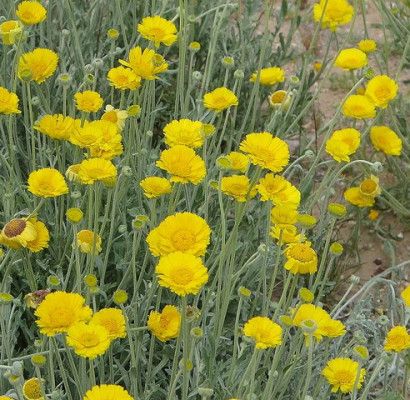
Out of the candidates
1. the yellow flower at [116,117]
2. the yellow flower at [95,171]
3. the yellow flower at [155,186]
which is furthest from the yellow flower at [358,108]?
the yellow flower at [95,171]

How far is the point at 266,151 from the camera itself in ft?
5.82

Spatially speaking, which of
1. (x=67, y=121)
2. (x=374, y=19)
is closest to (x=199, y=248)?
(x=67, y=121)

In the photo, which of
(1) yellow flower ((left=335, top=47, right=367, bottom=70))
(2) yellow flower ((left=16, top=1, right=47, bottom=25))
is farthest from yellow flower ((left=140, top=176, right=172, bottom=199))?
(1) yellow flower ((left=335, top=47, right=367, bottom=70))

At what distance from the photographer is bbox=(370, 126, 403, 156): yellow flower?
2557 mm

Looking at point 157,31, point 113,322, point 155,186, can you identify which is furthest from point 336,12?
point 113,322

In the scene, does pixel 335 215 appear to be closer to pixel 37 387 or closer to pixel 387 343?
pixel 387 343

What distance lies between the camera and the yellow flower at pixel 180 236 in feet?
4.95

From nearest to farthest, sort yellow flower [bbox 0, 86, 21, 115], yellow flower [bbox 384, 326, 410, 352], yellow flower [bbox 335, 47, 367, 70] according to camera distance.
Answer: yellow flower [bbox 384, 326, 410, 352], yellow flower [bbox 0, 86, 21, 115], yellow flower [bbox 335, 47, 367, 70]

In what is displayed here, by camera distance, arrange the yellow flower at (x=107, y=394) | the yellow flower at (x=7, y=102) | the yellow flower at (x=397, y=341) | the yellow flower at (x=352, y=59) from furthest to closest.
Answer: the yellow flower at (x=352, y=59)
the yellow flower at (x=7, y=102)
the yellow flower at (x=397, y=341)
the yellow flower at (x=107, y=394)

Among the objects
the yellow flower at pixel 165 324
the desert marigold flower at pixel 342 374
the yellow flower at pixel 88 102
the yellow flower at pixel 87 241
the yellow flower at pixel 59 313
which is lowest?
the desert marigold flower at pixel 342 374

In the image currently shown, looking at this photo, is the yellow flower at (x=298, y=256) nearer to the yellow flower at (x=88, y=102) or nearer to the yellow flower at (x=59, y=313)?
the yellow flower at (x=59, y=313)

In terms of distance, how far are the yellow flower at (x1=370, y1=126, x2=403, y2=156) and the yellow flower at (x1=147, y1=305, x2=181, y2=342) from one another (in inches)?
42.7

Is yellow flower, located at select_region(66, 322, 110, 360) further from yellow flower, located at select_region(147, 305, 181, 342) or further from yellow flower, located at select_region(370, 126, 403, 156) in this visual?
yellow flower, located at select_region(370, 126, 403, 156)

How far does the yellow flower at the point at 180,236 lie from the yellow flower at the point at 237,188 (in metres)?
0.20
